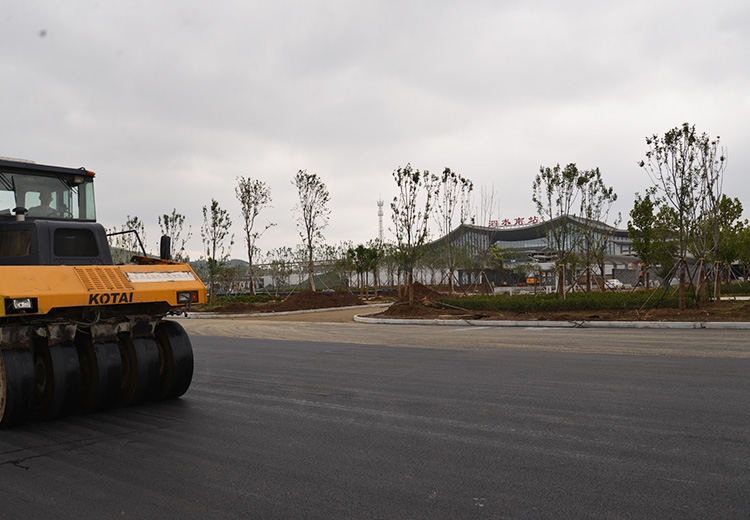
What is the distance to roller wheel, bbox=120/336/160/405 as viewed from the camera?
6844 millimetres

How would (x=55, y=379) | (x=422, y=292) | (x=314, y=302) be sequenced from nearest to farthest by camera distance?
(x=55, y=379)
(x=314, y=302)
(x=422, y=292)

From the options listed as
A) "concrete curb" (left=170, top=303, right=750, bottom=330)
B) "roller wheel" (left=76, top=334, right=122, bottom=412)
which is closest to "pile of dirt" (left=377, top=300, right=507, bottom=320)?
"concrete curb" (left=170, top=303, right=750, bottom=330)

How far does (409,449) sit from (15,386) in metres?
4.04

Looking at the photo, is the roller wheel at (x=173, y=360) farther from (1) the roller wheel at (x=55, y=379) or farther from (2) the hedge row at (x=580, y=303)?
(2) the hedge row at (x=580, y=303)

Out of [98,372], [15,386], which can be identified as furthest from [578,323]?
[15,386]

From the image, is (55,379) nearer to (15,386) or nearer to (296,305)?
(15,386)

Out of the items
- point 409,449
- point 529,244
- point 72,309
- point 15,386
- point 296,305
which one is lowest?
point 409,449

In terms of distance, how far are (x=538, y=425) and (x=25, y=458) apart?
472 cm

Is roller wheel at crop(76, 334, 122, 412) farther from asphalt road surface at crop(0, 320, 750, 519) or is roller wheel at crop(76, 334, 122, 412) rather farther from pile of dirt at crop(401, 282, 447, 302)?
pile of dirt at crop(401, 282, 447, 302)

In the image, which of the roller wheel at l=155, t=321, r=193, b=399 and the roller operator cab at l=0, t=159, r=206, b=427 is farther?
the roller wheel at l=155, t=321, r=193, b=399

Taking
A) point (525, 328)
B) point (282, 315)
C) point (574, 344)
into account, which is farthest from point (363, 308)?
point (574, 344)

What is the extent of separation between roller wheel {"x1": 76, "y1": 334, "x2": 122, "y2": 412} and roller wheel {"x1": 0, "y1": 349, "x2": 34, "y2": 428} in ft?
2.13

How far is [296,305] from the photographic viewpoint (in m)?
31.6

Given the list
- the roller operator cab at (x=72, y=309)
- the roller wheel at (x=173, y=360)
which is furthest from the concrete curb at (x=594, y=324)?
the roller operator cab at (x=72, y=309)
